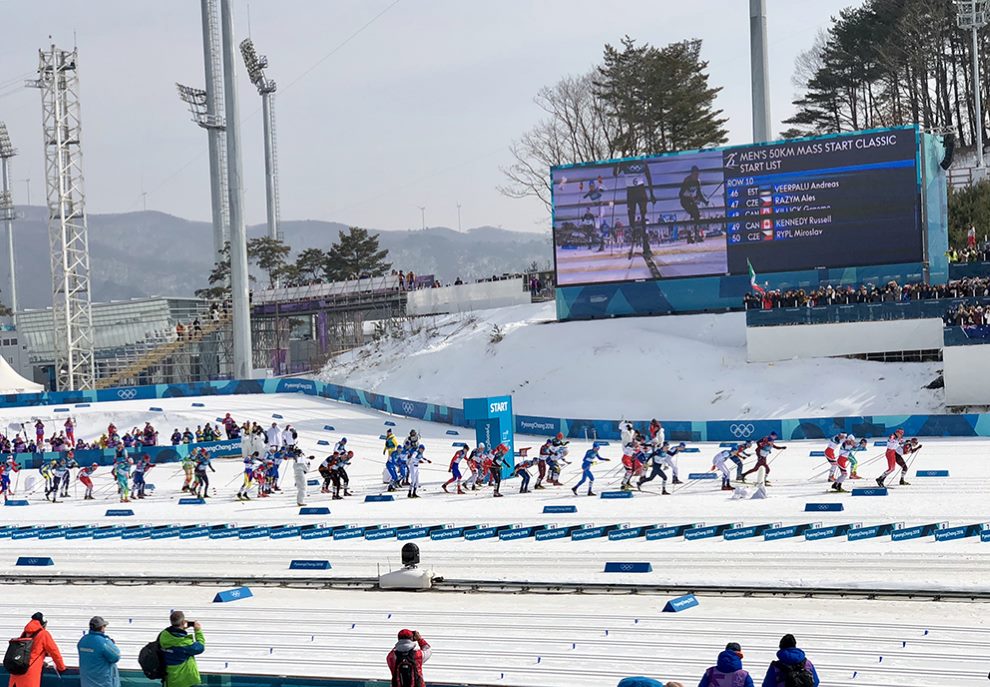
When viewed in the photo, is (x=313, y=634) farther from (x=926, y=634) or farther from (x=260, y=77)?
(x=260, y=77)

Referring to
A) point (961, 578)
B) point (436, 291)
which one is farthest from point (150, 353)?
point (961, 578)

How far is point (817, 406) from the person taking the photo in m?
41.7

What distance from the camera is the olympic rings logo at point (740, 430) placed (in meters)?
38.2

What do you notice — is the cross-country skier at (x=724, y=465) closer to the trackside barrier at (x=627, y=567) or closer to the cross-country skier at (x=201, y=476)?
the trackside barrier at (x=627, y=567)

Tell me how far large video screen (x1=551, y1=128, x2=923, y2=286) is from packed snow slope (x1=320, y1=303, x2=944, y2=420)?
2.66 meters

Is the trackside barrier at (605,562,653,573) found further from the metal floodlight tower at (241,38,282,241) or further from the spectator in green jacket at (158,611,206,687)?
the metal floodlight tower at (241,38,282,241)

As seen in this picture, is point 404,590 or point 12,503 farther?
point 12,503

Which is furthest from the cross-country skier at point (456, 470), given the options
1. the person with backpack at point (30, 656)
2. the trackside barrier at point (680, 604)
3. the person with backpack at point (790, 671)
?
the person with backpack at point (790, 671)

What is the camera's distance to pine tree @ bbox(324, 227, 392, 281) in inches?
3762

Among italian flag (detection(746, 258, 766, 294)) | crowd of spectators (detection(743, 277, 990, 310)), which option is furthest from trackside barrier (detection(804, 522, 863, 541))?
italian flag (detection(746, 258, 766, 294))

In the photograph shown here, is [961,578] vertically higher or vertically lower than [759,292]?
lower

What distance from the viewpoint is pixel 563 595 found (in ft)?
56.3

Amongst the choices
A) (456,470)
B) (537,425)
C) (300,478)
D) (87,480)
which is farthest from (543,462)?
(537,425)

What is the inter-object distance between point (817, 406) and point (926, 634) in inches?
1122
